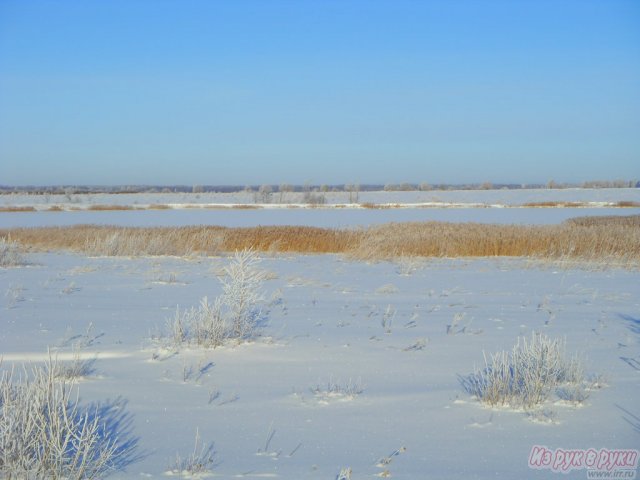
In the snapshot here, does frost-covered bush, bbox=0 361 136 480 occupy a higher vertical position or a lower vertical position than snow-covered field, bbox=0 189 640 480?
→ higher

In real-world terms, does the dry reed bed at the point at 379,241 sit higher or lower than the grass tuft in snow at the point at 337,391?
higher

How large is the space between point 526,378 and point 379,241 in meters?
13.8

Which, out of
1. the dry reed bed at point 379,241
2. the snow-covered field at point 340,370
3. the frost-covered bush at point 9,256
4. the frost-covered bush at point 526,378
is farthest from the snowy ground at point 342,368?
the dry reed bed at point 379,241

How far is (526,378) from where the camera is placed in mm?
5328

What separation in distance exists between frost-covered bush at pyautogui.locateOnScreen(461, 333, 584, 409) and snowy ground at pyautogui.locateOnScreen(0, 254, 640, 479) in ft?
0.49

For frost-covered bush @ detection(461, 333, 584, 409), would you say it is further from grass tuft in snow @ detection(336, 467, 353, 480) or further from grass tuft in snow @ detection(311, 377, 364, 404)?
grass tuft in snow @ detection(336, 467, 353, 480)

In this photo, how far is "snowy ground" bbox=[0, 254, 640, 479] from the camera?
4.37 m

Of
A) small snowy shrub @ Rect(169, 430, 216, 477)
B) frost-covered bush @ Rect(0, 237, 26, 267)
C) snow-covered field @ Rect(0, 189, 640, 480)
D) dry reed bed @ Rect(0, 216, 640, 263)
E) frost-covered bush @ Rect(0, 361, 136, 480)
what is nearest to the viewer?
frost-covered bush @ Rect(0, 361, 136, 480)

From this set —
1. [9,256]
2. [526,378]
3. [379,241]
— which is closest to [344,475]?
[526,378]

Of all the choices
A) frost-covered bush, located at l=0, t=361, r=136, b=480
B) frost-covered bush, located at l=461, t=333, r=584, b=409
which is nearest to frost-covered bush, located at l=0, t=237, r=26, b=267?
frost-covered bush, located at l=0, t=361, r=136, b=480

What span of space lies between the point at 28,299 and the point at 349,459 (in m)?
7.20

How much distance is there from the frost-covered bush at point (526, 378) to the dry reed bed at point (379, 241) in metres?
11.5

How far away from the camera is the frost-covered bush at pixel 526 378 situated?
518 centimetres

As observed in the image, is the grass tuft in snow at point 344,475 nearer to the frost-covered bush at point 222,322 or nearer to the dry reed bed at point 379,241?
the frost-covered bush at point 222,322
